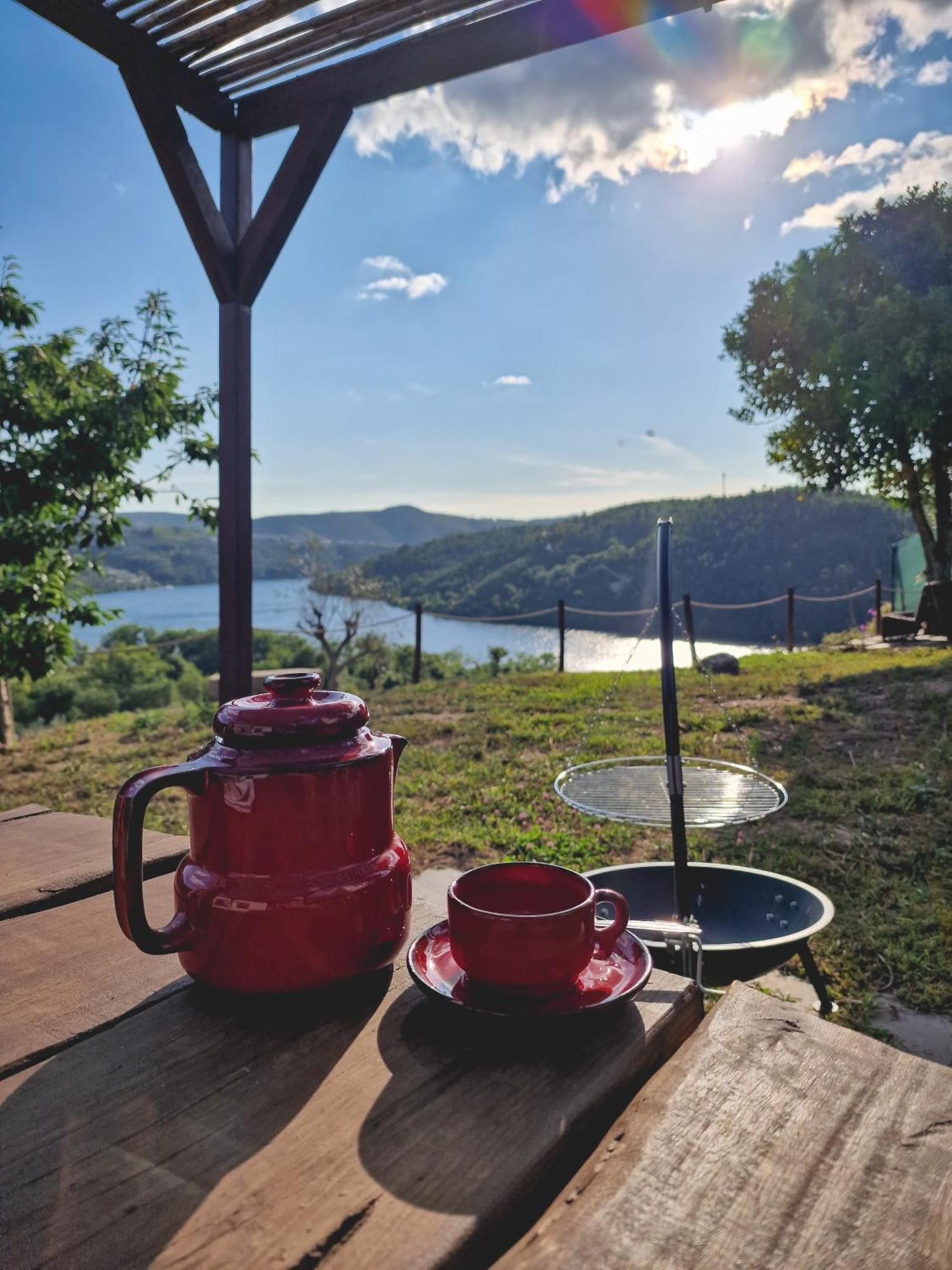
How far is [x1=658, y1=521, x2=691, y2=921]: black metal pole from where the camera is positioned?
121cm

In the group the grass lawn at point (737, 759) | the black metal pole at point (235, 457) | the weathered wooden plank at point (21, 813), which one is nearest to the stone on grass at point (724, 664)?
the grass lawn at point (737, 759)

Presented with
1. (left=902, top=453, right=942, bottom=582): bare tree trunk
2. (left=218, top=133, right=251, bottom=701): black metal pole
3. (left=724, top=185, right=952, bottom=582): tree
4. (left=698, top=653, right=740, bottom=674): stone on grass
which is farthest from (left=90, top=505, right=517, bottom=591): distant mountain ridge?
(left=902, top=453, right=942, bottom=582): bare tree trunk

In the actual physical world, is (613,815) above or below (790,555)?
below

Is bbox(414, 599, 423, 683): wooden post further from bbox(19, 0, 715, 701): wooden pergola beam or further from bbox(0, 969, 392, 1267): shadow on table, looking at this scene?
bbox(0, 969, 392, 1267): shadow on table

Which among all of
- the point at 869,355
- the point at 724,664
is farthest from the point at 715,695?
the point at 869,355

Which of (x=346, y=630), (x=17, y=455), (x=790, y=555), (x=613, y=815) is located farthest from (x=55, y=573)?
(x=790, y=555)

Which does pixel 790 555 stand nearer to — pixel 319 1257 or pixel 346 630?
pixel 346 630

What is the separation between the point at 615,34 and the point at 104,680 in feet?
54.2

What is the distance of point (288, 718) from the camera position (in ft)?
2.52

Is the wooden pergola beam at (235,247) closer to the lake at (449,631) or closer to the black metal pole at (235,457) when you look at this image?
the black metal pole at (235,457)

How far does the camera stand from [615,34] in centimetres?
198

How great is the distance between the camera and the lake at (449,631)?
35.7ft

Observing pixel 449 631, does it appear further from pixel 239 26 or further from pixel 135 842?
pixel 135 842

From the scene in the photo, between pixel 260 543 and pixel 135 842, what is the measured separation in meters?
12.8
